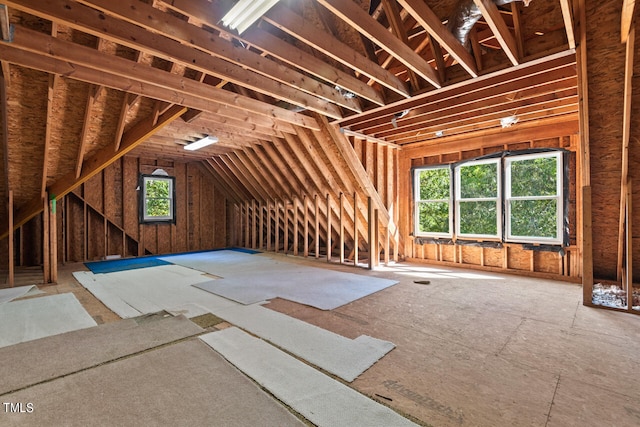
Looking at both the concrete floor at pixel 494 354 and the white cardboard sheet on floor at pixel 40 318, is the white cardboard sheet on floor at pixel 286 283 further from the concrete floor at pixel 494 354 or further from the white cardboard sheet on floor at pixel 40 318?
Answer: the white cardboard sheet on floor at pixel 40 318

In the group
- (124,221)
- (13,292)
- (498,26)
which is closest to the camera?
(498,26)

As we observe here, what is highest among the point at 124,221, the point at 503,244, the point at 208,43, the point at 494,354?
the point at 208,43

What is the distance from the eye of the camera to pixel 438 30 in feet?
7.99

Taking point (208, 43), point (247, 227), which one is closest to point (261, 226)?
point (247, 227)

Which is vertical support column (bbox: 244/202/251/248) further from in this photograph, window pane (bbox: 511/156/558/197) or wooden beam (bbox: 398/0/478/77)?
wooden beam (bbox: 398/0/478/77)

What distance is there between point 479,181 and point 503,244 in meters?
1.25

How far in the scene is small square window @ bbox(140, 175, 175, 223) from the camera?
25.6 feet

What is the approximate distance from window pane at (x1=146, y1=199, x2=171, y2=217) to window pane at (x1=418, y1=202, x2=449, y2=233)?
6849mm

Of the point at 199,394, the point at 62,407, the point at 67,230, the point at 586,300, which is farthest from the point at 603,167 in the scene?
the point at 67,230

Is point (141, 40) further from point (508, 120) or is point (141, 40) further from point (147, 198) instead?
point (147, 198)

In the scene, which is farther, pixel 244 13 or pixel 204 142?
pixel 204 142

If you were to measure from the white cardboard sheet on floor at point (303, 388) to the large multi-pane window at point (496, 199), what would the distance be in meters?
4.73

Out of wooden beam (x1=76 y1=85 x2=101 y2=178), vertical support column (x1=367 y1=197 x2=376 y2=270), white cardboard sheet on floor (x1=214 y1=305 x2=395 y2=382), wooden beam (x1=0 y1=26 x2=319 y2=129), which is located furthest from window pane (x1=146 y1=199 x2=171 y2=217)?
white cardboard sheet on floor (x1=214 y1=305 x2=395 y2=382)

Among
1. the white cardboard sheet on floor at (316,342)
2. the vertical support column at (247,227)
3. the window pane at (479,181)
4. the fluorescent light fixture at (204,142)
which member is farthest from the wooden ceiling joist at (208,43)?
the vertical support column at (247,227)
